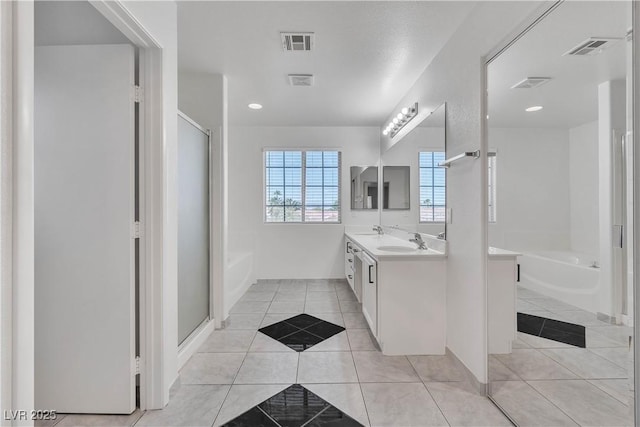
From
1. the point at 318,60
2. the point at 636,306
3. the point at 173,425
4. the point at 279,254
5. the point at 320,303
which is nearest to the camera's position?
the point at 636,306

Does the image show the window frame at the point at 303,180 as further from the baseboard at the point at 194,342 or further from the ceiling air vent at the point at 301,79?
the baseboard at the point at 194,342

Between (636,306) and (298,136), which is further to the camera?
(298,136)

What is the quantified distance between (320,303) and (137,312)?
232 cm

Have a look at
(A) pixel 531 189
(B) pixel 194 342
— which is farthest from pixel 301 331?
(A) pixel 531 189

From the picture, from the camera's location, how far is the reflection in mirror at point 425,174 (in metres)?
2.49

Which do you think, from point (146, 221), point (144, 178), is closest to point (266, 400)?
point (146, 221)

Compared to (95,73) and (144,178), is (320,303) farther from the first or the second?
(95,73)

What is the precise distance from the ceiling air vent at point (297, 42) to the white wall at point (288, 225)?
2383mm

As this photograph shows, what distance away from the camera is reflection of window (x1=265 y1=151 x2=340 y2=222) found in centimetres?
480

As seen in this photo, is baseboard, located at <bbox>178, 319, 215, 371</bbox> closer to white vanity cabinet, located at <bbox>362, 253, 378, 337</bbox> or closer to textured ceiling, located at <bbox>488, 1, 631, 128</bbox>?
white vanity cabinet, located at <bbox>362, 253, 378, 337</bbox>

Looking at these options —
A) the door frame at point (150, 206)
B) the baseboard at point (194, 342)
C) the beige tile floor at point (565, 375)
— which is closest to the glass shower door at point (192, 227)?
the baseboard at point (194, 342)

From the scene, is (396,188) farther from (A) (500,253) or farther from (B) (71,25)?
(B) (71,25)

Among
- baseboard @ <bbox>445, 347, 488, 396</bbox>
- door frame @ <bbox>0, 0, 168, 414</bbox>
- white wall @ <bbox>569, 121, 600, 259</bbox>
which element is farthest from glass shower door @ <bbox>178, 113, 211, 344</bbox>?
white wall @ <bbox>569, 121, 600, 259</bbox>

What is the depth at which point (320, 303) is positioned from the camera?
365cm
